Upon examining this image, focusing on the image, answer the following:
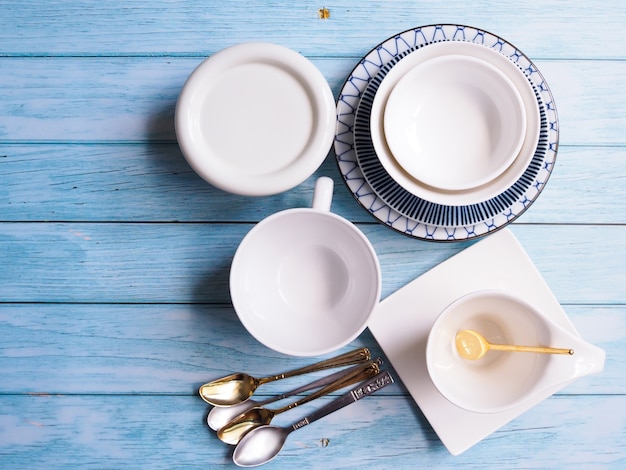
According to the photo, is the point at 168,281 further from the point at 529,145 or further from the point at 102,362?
the point at 529,145

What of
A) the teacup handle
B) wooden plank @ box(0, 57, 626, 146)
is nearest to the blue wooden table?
wooden plank @ box(0, 57, 626, 146)

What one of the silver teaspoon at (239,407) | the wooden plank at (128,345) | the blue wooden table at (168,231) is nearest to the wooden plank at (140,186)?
the blue wooden table at (168,231)

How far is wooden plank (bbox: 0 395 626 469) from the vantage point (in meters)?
0.72

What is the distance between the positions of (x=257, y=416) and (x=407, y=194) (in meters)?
0.32

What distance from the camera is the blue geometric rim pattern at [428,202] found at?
0.66 meters

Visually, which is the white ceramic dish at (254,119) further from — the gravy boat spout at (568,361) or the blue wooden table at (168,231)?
the gravy boat spout at (568,361)

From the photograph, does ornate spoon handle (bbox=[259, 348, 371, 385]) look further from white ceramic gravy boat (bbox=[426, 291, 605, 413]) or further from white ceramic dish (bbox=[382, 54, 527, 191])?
white ceramic dish (bbox=[382, 54, 527, 191])

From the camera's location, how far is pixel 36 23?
72 centimetres

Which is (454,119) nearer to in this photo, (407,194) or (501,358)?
(407,194)

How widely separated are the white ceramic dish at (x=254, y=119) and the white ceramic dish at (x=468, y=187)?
0.05 meters

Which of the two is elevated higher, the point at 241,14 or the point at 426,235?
the point at 241,14

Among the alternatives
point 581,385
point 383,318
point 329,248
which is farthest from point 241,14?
point 581,385

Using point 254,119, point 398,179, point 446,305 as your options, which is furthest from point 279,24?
point 446,305

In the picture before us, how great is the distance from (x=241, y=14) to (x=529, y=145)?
14.7 inches
